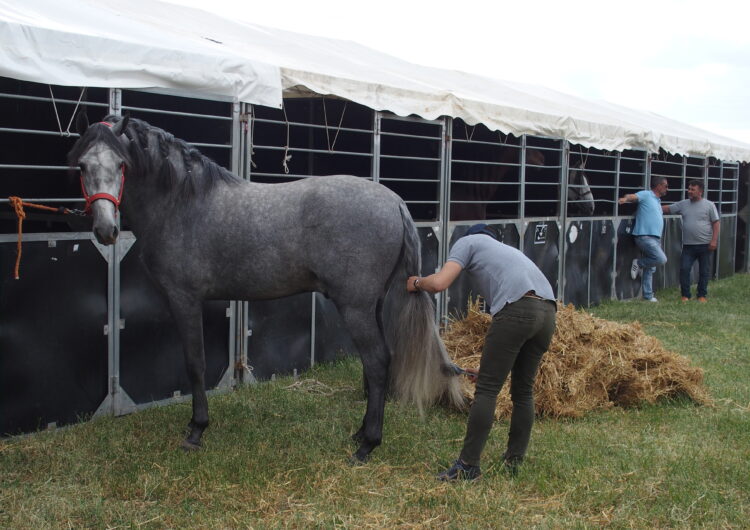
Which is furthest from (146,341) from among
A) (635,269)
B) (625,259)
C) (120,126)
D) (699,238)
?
(699,238)

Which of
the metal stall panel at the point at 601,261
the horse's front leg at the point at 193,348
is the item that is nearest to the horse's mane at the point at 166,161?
the horse's front leg at the point at 193,348

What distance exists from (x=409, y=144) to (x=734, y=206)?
9503 millimetres

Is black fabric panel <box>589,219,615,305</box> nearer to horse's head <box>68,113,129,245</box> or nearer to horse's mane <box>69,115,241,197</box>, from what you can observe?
horse's mane <box>69,115,241,197</box>

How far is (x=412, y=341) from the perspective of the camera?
491 cm

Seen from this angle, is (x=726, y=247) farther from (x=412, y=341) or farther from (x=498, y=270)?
(x=498, y=270)

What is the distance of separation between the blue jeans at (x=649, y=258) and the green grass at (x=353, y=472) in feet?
19.2

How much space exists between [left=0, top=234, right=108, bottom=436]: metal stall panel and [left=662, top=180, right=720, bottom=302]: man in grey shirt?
9308 mm

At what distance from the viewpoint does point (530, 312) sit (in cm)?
432

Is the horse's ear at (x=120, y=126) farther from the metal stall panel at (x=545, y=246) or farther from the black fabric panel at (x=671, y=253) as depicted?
the black fabric panel at (x=671, y=253)

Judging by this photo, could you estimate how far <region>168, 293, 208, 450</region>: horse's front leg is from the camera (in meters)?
4.95

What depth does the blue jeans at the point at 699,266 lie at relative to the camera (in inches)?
479

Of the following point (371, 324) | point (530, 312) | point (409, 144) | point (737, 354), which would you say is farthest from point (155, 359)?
point (737, 354)

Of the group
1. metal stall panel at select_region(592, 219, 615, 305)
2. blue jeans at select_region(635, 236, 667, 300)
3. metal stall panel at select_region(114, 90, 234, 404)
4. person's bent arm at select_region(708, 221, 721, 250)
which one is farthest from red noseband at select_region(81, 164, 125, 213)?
person's bent arm at select_region(708, 221, 721, 250)

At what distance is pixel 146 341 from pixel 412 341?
6.78 ft
